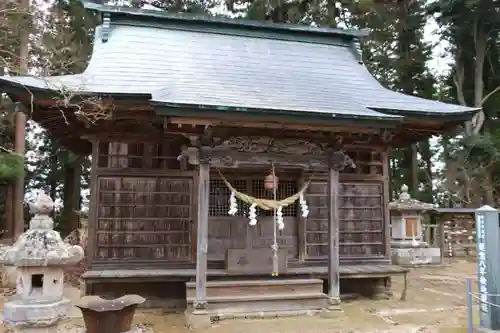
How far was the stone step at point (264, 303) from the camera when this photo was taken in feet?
21.6

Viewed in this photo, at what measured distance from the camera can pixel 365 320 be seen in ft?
22.1

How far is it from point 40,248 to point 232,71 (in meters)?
5.25

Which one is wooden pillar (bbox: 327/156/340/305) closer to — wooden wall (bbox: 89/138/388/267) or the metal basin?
wooden wall (bbox: 89/138/388/267)

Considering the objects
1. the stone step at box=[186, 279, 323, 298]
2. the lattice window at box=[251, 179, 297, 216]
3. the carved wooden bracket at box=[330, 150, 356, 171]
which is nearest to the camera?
the stone step at box=[186, 279, 323, 298]

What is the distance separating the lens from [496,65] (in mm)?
20531

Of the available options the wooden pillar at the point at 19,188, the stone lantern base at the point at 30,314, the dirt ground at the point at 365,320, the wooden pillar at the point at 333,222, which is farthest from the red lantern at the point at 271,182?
the wooden pillar at the point at 19,188

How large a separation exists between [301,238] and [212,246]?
1819 millimetres

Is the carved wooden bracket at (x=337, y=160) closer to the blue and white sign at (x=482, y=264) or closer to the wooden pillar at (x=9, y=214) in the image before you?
the blue and white sign at (x=482, y=264)

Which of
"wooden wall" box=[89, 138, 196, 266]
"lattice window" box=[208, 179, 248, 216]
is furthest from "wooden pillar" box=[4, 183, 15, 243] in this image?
"lattice window" box=[208, 179, 248, 216]

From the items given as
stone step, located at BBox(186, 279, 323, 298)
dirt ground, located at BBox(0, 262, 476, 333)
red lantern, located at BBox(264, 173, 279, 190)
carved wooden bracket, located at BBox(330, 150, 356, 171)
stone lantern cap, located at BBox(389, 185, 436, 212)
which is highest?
carved wooden bracket, located at BBox(330, 150, 356, 171)

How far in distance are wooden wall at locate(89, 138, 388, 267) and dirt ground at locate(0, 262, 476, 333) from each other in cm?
108

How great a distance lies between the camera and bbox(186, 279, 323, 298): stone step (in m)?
6.71

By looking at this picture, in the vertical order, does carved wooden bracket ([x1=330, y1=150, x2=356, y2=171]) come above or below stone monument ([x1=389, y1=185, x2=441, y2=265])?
above

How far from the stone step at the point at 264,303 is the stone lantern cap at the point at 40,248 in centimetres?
233
